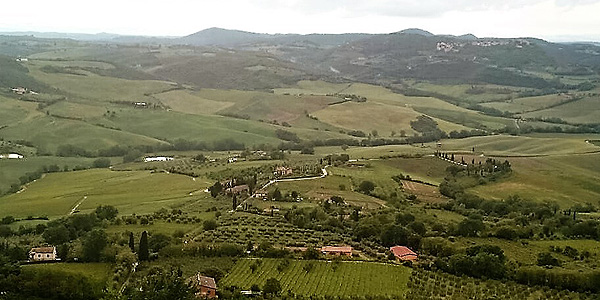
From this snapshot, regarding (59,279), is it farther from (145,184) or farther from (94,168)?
(94,168)

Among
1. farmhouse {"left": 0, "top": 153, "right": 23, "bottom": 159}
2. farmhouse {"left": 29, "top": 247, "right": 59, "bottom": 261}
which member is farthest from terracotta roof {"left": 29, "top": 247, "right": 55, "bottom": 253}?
farmhouse {"left": 0, "top": 153, "right": 23, "bottom": 159}

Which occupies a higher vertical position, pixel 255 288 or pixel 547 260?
pixel 255 288

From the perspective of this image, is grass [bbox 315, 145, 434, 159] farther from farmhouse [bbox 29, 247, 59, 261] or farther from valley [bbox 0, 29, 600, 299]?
farmhouse [bbox 29, 247, 59, 261]

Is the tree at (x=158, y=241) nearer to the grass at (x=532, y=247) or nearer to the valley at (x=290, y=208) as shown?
the valley at (x=290, y=208)

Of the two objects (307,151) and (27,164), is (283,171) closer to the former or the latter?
(307,151)

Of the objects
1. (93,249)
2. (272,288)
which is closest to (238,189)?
(93,249)
